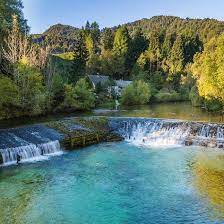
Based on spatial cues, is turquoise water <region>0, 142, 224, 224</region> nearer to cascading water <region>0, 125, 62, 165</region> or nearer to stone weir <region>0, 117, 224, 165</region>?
cascading water <region>0, 125, 62, 165</region>

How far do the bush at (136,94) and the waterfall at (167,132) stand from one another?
22.2 meters

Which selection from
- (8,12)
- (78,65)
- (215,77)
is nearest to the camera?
(215,77)

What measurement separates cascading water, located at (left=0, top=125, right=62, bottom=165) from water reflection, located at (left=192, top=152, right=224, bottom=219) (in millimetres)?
9643

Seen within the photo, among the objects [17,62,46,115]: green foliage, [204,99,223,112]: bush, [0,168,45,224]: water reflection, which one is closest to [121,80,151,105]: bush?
[204,99,223,112]: bush

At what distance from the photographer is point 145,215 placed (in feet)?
55.2

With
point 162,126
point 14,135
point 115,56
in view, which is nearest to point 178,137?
point 162,126

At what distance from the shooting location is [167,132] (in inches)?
1294

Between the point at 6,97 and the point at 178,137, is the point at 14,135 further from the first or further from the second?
the point at 178,137

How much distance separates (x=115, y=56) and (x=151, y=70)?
8300 mm

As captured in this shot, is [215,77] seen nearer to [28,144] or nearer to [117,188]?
[28,144]

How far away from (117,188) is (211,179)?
5172 mm

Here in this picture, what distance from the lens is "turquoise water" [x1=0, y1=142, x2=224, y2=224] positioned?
1675 centimetres

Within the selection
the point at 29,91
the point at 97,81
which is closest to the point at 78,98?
the point at 29,91

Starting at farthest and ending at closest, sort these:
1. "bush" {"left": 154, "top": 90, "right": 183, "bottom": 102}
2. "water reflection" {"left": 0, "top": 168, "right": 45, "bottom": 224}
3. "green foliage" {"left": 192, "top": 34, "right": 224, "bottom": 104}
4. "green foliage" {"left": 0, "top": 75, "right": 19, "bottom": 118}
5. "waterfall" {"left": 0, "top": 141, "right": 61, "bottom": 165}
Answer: "bush" {"left": 154, "top": 90, "right": 183, "bottom": 102}, "green foliage" {"left": 192, "top": 34, "right": 224, "bottom": 104}, "green foliage" {"left": 0, "top": 75, "right": 19, "bottom": 118}, "waterfall" {"left": 0, "top": 141, "right": 61, "bottom": 165}, "water reflection" {"left": 0, "top": 168, "right": 45, "bottom": 224}
